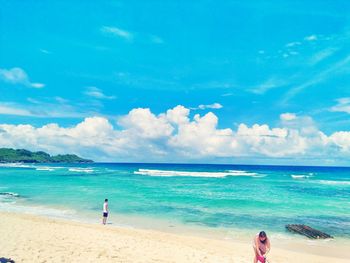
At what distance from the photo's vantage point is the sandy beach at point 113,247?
11.2 m

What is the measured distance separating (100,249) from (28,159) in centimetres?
18465

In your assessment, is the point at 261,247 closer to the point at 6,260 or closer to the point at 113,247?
the point at 113,247

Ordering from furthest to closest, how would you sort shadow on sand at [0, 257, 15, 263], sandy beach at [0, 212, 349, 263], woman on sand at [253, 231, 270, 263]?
1. sandy beach at [0, 212, 349, 263]
2. shadow on sand at [0, 257, 15, 263]
3. woman on sand at [253, 231, 270, 263]

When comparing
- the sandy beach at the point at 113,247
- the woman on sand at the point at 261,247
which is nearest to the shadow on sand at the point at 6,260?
the sandy beach at the point at 113,247

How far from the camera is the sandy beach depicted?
1117 centimetres

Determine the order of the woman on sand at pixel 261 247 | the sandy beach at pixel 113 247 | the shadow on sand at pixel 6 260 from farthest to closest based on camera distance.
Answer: the sandy beach at pixel 113 247, the shadow on sand at pixel 6 260, the woman on sand at pixel 261 247

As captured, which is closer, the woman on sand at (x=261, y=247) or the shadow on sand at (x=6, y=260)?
the woman on sand at (x=261, y=247)

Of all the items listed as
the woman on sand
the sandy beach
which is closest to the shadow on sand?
the sandy beach

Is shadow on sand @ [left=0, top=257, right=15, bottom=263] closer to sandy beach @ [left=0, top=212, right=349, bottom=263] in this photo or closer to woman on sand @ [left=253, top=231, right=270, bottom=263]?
sandy beach @ [left=0, top=212, right=349, bottom=263]

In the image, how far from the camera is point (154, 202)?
2933 centimetres

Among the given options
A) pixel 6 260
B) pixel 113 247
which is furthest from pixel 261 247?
pixel 6 260

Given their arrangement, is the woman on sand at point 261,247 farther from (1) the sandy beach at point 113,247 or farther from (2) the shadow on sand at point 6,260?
(2) the shadow on sand at point 6,260

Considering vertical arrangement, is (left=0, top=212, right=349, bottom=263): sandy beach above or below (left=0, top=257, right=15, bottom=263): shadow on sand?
below

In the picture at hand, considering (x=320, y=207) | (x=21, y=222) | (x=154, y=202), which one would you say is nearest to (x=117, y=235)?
(x=21, y=222)
